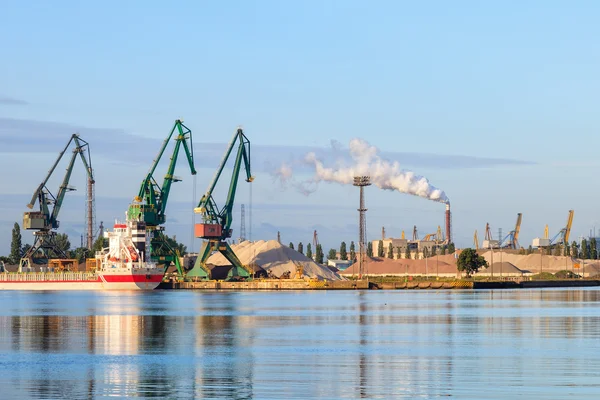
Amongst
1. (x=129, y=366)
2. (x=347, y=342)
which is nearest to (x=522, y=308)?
(x=347, y=342)

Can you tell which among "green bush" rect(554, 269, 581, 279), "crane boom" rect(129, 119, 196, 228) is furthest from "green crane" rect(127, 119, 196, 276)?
"green bush" rect(554, 269, 581, 279)

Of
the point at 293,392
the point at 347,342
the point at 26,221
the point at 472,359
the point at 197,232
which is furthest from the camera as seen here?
the point at 26,221

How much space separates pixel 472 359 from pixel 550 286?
110 meters

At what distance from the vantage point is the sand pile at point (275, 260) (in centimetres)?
15950

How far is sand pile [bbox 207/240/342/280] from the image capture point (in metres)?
160

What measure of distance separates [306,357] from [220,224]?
316ft

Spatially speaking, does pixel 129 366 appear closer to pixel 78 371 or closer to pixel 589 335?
pixel 78 371

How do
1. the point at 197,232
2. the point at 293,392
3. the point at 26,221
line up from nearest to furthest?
1. the point at 293,392
2. the point at 197,232
3. the point at 26,221

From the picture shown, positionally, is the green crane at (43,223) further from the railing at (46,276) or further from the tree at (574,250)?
the tree at (574,250)

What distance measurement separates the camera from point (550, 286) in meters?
138

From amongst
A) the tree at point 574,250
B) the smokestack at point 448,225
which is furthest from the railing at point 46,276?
the tree at point 574,250

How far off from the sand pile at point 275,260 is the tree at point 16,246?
32409 mm

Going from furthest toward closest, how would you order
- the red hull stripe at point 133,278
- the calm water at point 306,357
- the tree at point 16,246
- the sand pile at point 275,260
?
the tree at point 16,246 < the sand pile at point 275,260 < the red hull stripe at point 133,278 < the calm water at point 306,357

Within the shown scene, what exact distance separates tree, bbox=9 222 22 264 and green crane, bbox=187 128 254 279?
4790 centimetres
